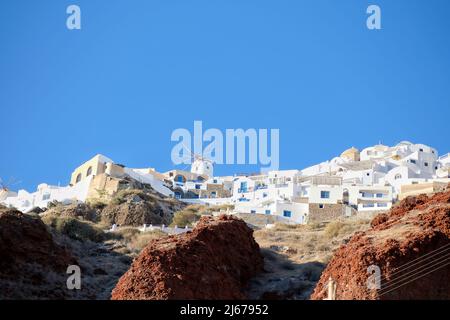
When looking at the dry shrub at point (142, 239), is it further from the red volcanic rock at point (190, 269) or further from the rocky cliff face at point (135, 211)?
the rocky cliff face at point (135, 211)

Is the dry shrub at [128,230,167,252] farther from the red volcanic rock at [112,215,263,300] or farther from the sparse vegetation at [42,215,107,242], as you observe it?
the red volcanic rock at [112,215,263,300]

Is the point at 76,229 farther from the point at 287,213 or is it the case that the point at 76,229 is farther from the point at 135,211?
the point at 287,213

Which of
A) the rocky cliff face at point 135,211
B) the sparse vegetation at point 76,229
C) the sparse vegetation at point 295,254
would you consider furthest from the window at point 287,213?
the sparse vegetation at point 76,229

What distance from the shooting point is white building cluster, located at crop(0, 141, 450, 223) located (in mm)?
54125

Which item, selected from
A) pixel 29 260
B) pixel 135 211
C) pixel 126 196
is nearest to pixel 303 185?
pixel 126 196

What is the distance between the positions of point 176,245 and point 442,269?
859cm

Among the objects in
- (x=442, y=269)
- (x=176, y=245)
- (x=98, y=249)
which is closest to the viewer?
(x=442, y=269)

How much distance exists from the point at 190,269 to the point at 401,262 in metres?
6.43

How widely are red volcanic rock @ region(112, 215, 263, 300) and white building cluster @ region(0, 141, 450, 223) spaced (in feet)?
79.7

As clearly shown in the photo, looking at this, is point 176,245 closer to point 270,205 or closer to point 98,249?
point 98,249

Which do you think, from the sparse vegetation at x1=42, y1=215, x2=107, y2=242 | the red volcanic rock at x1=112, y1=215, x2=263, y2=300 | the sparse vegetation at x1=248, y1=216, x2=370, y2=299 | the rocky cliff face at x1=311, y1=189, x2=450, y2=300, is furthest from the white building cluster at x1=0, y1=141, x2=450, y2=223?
the rocky cliff face at x1=311, y1=189, x2=450, y2=300

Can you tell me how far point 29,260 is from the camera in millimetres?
27000
